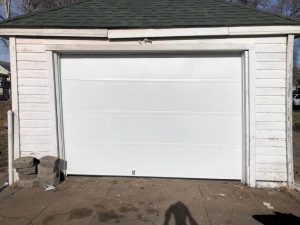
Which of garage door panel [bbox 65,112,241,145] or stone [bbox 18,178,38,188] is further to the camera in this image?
garage door panel [bbox 65,112,241,145]

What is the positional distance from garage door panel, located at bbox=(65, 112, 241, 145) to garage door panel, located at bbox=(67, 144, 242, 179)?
15cm

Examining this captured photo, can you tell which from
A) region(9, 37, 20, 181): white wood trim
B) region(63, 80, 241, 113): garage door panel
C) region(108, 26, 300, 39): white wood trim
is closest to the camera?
region(108, 26, 300, 39): white wood trim

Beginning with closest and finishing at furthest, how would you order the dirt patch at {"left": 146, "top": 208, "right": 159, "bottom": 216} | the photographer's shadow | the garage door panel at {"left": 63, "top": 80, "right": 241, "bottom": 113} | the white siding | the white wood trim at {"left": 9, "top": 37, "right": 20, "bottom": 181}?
the photographer's shadow < the dirt patch at {"left": 146, "top": 208, "right": 159, "bottom": 216} < the white siding < the white wood trim at {"left": 9, "top": 37, "right": 20, "bottom": 181} < the garage door panel at {"left": 63, "top": 80, "right": 241, "bottom": 113}

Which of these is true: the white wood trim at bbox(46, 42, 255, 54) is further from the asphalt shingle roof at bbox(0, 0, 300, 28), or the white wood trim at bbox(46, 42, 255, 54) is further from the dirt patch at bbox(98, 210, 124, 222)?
the dirt patch at bbox(98, 210, 124, 222)

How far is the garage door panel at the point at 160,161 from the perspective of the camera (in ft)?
22.3

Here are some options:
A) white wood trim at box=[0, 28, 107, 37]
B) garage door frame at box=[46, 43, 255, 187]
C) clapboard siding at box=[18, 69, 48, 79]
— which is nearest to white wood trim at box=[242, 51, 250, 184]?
garage door frame at box=[46, 43, 255, 187]

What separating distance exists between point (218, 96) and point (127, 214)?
2.89 m

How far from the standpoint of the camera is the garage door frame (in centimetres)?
639

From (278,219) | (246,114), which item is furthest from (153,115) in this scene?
(278,219)

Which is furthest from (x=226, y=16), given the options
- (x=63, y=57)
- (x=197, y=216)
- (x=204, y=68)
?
(x=197, y=216)

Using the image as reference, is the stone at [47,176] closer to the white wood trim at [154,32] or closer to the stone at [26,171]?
the stone at [26,171]

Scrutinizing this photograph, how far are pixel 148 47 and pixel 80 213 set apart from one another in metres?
3.20

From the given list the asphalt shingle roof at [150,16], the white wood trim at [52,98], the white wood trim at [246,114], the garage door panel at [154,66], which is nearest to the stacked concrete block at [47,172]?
the white wood trim at [52,98]

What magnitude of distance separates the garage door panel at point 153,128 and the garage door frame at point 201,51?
0.87 feet
